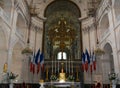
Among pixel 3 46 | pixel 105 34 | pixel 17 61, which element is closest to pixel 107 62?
pixel 105 34

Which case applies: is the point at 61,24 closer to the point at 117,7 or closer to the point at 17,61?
the point at 17,61

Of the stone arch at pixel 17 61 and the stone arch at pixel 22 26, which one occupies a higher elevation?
the stone arch at pixel 22 26

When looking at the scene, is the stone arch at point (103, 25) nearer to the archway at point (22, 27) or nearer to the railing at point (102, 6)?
the railing at point (102, 6)

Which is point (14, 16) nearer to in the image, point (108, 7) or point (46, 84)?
point (46, 84)

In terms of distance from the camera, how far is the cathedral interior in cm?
1405

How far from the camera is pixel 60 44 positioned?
19.9 meters

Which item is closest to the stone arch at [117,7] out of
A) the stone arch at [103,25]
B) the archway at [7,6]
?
the stone arch at [103,25]

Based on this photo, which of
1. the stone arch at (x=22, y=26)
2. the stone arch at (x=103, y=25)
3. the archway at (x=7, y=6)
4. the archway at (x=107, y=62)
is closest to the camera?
the archway at (x=7, y=6)

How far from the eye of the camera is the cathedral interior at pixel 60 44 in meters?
14.1

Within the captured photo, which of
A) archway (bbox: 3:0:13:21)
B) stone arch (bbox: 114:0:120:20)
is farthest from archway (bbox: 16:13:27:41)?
stone arch (bbox: 114:0:120:20)

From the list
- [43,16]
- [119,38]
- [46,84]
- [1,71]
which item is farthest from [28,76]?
[119,38]

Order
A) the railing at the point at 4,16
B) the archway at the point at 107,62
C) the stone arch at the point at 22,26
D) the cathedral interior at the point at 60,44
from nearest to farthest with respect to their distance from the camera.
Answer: the railing at the point at 4,16, the cathedral interior at the point at 60,44, the archway at the point at 107,62, the stone arch at the point at 22,26

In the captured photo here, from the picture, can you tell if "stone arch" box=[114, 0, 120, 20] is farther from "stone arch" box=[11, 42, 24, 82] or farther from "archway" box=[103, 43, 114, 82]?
"stone arch" box=[11, 42, 24, 82]

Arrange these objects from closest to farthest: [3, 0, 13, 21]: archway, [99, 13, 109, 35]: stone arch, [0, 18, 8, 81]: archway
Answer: [0, 18, 8, 81]: archway
[3, 0, 13, 21]: archway
[99, 13, 109, 35]: stone arch
